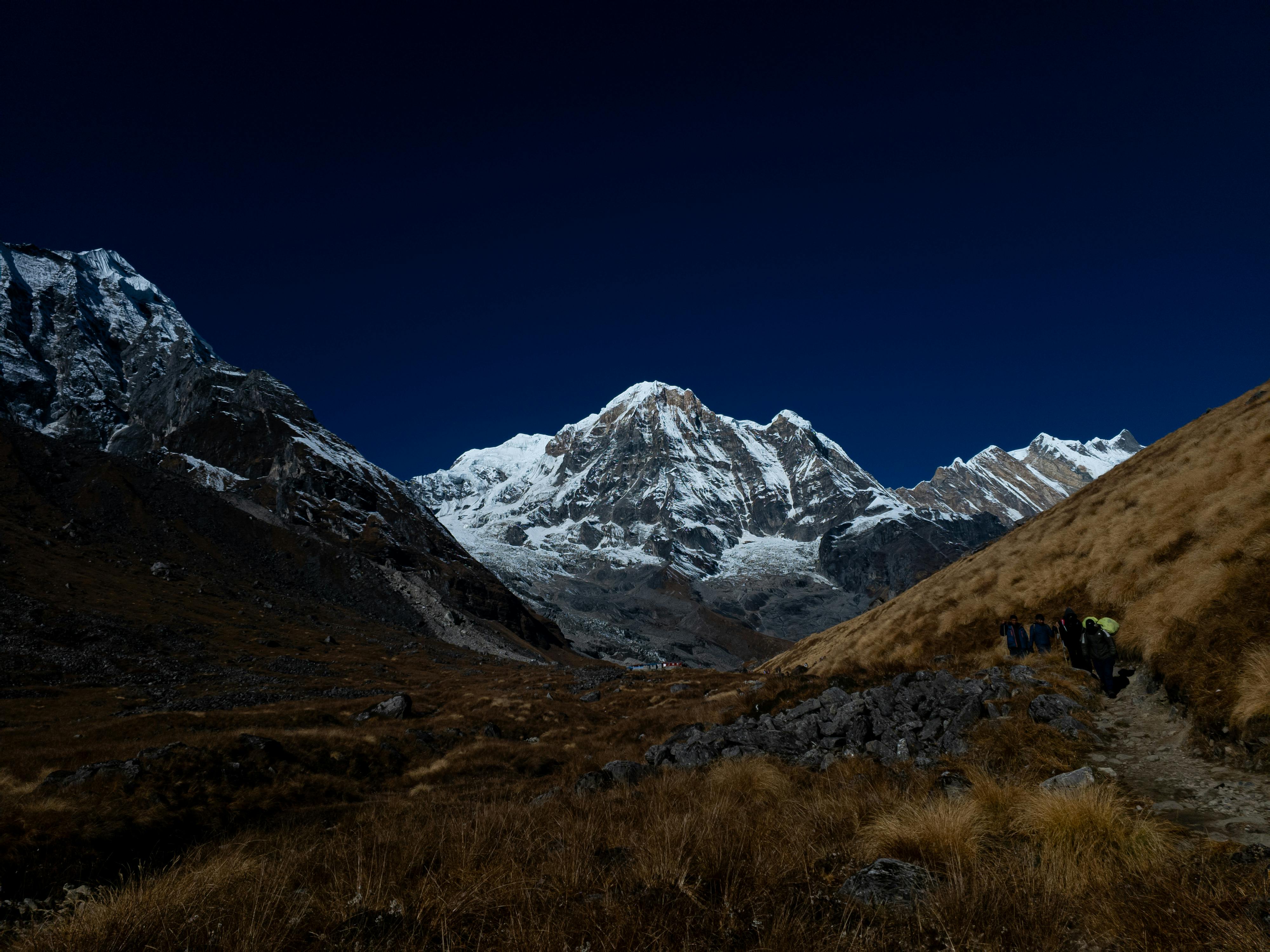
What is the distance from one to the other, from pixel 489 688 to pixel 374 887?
2161 inches

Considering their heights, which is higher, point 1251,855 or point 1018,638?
point 1018,638

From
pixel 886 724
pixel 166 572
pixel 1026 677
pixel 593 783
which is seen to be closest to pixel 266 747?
pixel 593 783

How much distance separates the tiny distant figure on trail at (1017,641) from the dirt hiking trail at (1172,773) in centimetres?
738

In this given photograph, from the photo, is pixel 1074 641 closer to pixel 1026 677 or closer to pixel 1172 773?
pixel 1026 677

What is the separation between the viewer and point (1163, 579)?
1675 cm

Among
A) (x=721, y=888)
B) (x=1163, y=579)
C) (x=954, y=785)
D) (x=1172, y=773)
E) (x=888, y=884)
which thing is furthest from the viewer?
(x=1163, y=579)

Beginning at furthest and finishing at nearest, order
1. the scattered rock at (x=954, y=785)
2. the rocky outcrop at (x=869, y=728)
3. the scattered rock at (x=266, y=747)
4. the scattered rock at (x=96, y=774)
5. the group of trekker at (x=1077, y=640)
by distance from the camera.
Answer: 1. the scattered rock at (x=266, y=747)
2. the scattered rock at (x=96, y=774)
3. the group of trekker at (x=1077, y=640)
4. the rocky outcrop at (x=869, y=728)
5. the scattered rock at (x=954, y=785)

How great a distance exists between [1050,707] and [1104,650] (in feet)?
8.77

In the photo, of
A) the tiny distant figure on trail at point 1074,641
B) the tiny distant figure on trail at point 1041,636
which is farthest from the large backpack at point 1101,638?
the tiny distant figure on trail at point 1041,636

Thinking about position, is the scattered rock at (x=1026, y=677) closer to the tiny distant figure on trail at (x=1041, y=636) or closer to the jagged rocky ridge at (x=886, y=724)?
the jagged rocky ridge at (x=886, y=724)

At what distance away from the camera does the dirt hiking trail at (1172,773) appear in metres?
7.23

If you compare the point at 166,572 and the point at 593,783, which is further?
the point at 166,572

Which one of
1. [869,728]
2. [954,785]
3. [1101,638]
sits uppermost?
[1101,638]

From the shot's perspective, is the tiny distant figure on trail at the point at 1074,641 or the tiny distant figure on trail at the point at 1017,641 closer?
the tiny distant figure on trail at the point at 1074,641
